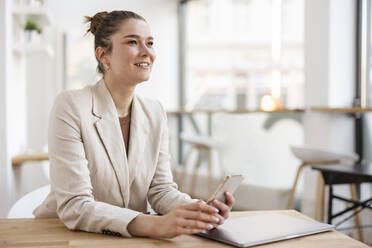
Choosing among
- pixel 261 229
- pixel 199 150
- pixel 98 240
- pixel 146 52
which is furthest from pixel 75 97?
pixel 199 150

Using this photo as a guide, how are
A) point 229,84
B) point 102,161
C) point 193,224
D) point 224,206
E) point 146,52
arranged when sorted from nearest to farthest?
1. point 193,224
2. point 224,206
3. point 102,161
4. point 146,52
5. point 229,84

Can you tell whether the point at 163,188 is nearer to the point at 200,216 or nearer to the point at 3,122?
the point at 200,216

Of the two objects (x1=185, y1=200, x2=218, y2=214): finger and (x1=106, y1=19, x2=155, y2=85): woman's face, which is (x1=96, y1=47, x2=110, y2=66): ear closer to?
(x1=106, y1=19, x2=155, y2=85): woman's face

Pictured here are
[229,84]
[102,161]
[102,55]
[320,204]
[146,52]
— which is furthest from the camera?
[229,84]

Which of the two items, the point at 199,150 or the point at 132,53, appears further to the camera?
the point at 199,150

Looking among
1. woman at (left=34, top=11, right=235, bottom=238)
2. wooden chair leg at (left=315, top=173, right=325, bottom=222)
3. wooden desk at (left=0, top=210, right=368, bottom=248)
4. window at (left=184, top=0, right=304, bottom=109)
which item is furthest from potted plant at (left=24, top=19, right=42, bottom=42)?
window at (left=184, top=0, right=304, bottom=109)

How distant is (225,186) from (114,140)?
508 mm

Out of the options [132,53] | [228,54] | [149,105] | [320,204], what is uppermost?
[228,54]

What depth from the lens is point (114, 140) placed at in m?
1.57

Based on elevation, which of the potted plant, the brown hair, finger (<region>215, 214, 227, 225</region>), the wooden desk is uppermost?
the potted plant

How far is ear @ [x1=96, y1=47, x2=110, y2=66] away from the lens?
175 centimetres

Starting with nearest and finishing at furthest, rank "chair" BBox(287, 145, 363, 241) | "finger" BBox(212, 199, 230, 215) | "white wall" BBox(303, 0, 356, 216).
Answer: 1. "finger" BBox(212, 199, 230, 215)
2. "chair" BBox(287, 145, 363, 241)
3. "white wall" BBox(303, 0, 356, 216)

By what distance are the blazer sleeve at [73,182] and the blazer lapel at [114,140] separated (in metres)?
0.08

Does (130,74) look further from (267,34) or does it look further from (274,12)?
(267,34)
